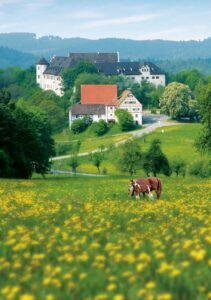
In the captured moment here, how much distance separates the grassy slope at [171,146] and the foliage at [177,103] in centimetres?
968

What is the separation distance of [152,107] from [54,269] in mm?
172026

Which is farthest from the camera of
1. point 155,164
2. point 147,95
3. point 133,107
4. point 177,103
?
point 147,95

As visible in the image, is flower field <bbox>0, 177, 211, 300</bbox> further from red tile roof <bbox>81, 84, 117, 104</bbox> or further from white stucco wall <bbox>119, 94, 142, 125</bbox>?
red tile roof <bbox>81, 84, 117, 104</bbox>

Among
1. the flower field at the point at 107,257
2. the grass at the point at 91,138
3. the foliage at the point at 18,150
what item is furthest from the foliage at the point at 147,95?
the flower field at the point at 107,257

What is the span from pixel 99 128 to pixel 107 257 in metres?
137

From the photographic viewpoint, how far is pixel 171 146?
121 m

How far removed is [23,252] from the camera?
467 inches

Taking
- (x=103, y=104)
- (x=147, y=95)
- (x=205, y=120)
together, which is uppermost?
(x=147, y=95)

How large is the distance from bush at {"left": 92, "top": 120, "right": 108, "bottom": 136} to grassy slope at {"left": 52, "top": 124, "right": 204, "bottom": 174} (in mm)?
16037

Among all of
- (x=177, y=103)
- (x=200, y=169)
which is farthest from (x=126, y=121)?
(x=200, y=169)

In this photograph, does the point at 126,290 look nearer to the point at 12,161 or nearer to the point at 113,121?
the point at 12,161

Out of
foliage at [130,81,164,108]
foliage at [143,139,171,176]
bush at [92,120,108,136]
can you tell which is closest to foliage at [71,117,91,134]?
bush at [92,120,108,136]

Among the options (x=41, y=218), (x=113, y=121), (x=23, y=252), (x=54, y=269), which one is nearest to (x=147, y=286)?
(x=54, y=269)

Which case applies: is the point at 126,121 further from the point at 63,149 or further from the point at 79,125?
the point at 63,149
